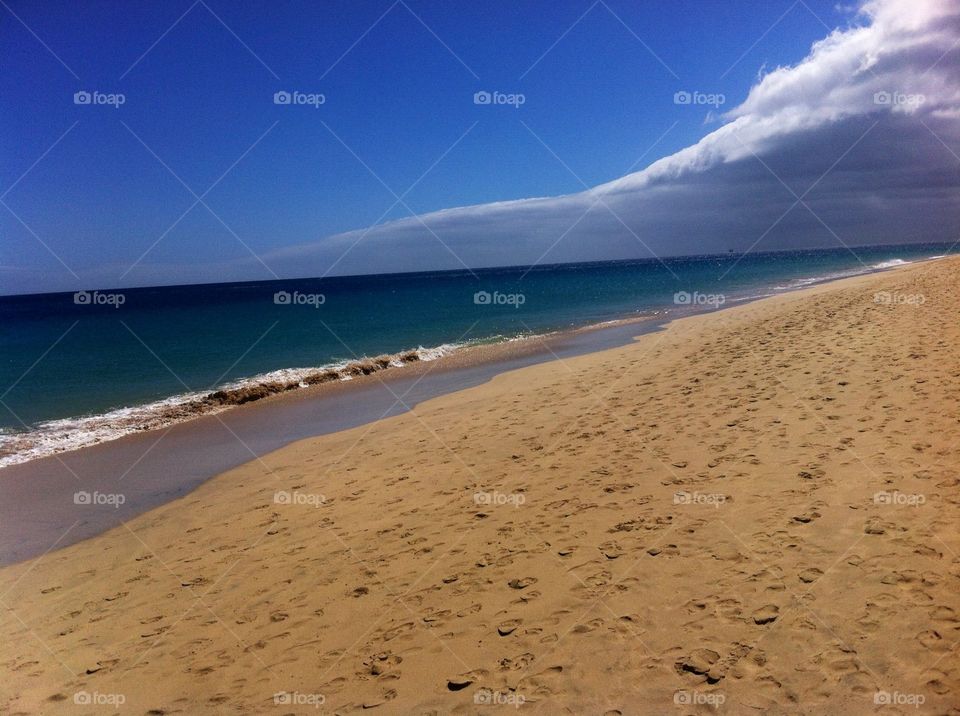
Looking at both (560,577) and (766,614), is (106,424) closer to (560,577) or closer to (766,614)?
(560,577)

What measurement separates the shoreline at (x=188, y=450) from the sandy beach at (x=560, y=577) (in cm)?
86

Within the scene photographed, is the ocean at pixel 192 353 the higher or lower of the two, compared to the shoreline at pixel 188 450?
higher

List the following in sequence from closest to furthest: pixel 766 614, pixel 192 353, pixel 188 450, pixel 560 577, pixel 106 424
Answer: pixel 766 614
pixel 560 577
pixel 188 450
pixel 106 424
pixel 192 353

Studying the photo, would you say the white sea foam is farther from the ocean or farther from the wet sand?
the wet sand

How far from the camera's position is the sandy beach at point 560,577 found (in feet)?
12.5

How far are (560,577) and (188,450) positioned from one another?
31.7ft

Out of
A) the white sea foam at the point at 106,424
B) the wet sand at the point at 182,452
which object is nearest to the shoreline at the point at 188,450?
the wet sand at the point at 182,452

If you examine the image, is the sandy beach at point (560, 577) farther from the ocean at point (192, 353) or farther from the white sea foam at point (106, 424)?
the ocean at point (192, 353)

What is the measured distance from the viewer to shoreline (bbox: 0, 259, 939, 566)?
8281 mm

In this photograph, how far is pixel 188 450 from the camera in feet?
38.2

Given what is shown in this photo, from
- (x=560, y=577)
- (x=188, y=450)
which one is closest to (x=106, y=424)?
(x=188, y=450)

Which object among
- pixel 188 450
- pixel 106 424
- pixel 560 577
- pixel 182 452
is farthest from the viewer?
pixel 106 424

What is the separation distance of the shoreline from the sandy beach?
856 mm

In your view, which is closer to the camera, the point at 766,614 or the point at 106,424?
the point at 766,614
